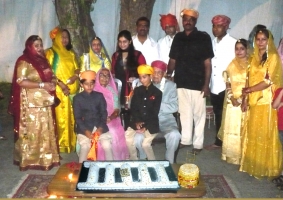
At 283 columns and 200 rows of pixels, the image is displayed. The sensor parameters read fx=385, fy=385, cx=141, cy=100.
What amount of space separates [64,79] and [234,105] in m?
2.32

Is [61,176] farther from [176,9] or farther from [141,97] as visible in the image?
[176,9]

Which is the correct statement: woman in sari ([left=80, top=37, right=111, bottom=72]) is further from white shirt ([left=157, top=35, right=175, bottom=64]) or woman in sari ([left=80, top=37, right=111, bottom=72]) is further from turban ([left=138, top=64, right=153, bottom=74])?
white shirt ([left=157, top=35, right=175, bottom=64])

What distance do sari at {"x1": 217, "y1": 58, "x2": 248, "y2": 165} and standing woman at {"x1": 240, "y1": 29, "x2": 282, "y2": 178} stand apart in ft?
0.91

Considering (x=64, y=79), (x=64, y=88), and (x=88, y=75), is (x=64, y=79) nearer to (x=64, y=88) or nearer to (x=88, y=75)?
(x=64, y=88)

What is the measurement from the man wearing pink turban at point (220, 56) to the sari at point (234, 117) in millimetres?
437

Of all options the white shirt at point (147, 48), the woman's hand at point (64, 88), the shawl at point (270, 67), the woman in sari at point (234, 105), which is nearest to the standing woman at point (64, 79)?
the woman's hand at point (64, 88)

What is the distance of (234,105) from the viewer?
5.02m

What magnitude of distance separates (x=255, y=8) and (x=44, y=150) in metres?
5.20

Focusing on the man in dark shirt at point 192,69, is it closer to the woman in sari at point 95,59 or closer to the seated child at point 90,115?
the woman in sari at point 95,59

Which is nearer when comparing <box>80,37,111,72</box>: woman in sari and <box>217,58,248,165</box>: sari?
<box>217,58,248,165</box>: sari

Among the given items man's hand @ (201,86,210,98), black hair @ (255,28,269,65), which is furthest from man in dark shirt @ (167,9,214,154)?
black hair @ (255,28,269,65)

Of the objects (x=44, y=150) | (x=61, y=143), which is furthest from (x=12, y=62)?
(x=44, y=150)

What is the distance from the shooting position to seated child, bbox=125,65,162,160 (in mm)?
4695

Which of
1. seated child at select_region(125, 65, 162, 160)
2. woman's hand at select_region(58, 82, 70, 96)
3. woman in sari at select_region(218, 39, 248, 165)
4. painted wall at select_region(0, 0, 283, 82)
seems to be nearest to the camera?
seated child at select_region(125, 65, 162, 160)
